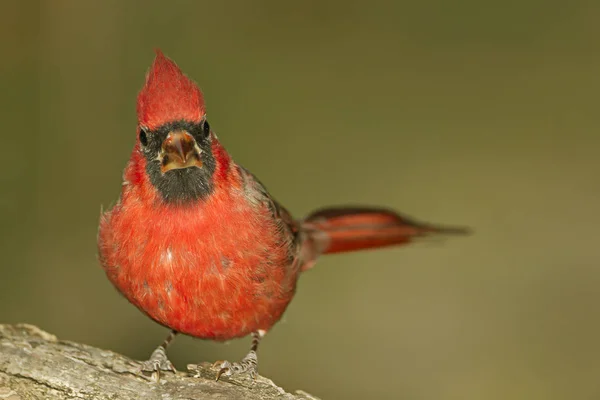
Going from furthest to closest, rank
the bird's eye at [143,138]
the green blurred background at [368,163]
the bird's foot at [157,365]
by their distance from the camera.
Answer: the green blurred background at [368,163], the bird's foot at [157,365], the bird's eye at [143,138]

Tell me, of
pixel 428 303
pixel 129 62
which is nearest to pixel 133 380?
pixel 428 303

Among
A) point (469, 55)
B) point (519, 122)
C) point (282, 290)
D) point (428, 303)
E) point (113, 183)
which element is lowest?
point (282, 290)

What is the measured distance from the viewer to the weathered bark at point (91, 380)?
319 cm

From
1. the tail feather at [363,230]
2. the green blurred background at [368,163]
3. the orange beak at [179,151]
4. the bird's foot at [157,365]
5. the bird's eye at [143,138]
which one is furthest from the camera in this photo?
the green blurred background at [368,163]

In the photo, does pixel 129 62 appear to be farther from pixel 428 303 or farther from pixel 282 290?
pixel 282 290

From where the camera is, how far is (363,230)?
430 centimetres

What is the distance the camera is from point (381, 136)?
7.57 metres

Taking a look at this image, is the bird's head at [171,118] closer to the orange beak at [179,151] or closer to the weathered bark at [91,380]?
the orange beak at [179,151]

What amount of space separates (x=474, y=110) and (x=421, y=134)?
22.9 inches

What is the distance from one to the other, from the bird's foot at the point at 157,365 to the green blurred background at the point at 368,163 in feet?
5.85

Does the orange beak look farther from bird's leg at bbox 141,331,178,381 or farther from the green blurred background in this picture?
the green blurred background

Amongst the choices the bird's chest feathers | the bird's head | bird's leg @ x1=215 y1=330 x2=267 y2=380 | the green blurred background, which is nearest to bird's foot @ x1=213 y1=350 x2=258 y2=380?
bird's leg @ x1=215 y1=330 x2=267 y2=380

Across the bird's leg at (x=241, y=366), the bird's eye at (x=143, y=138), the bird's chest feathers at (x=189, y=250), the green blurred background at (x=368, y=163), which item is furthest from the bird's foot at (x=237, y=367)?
the green blurred background at (x=368, y=163)

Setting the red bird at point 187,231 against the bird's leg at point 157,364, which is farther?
the bird's leg at point 157,364
